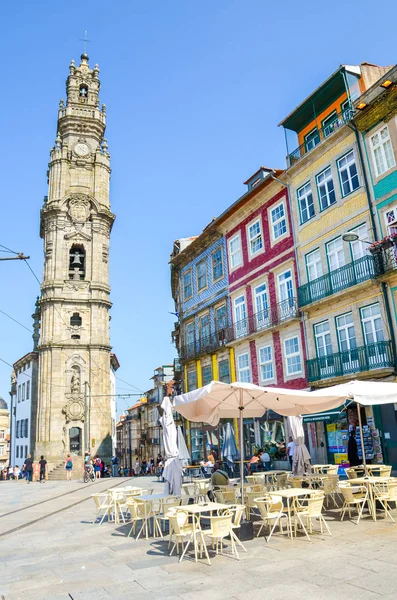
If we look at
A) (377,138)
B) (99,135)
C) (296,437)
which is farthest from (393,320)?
(99,135)

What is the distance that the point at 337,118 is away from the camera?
1867 cm

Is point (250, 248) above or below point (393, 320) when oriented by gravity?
above

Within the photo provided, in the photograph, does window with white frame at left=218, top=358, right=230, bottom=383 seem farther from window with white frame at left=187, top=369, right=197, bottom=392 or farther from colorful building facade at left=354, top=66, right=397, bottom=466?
colorful building facade at left=354, top=66, right=397, bottom=466

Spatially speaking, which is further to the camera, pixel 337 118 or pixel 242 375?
pixel 242 375

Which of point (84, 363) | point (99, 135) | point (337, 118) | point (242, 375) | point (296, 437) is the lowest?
point (296, 437)

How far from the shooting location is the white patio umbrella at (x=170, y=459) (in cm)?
1080

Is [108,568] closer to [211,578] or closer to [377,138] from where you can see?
[211,578]

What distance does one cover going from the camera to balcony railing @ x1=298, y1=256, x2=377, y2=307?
54.5 feet

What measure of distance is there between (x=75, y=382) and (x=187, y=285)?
16352 millimetres

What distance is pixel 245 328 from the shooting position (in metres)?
23.2

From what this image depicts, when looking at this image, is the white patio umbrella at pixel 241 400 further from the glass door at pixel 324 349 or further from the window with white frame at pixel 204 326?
the window with white frame at pixel 204 326

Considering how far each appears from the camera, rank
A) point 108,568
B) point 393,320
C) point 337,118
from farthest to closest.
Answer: point 337,118 < point 393,320 < point 108,568

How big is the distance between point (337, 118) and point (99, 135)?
35.0 metres

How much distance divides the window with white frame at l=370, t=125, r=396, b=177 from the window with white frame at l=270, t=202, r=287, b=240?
515 cm
